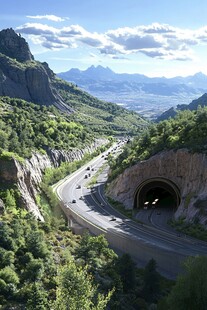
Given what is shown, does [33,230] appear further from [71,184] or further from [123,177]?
[71,184]

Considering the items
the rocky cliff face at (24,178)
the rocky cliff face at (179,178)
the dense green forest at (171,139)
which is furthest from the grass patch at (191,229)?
the rocky cliff face at (24,178)

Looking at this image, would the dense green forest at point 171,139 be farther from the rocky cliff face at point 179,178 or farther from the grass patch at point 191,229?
the grass patch at point 191,229

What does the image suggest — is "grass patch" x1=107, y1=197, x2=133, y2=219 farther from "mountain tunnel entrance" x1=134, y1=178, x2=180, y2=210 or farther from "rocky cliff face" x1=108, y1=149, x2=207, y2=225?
"mountain tunnel entrance" x1=134, y1=178, x2=180, y2=210

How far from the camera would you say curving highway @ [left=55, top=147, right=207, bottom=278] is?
5669 centimetres

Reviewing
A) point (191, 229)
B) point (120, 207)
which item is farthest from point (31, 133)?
point (191, 229)

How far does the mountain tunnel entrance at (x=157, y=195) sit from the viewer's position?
80.4m

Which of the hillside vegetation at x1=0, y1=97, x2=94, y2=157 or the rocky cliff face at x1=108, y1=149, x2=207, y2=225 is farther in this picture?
the hillside vegetation at x1=0, y1=97, x2=94, y2=157

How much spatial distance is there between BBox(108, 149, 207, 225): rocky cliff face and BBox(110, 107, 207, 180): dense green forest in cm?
202

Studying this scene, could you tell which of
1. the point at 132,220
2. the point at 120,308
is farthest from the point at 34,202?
the point at 120,308

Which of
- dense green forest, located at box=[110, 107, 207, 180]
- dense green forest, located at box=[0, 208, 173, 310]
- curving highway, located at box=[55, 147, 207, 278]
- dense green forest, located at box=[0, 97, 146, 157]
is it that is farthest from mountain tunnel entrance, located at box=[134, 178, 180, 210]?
dense green forest, located at box=[0, 208, 173, 310]

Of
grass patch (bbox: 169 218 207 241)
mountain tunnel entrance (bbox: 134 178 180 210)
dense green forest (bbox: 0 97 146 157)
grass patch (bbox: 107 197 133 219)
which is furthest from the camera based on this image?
dense green forest (bbox: 0 97 146 157)

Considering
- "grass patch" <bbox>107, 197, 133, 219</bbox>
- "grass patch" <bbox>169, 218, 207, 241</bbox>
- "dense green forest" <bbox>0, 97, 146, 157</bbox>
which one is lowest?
"grass patch" <bbox>107, 197, 133, 219</bbox>

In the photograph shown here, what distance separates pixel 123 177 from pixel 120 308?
46906 mm

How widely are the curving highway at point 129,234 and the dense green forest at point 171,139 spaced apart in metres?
10.9
